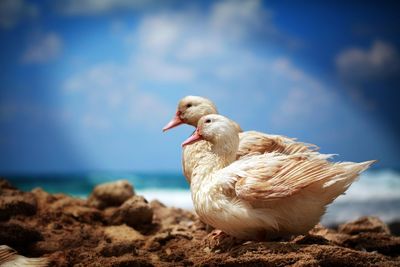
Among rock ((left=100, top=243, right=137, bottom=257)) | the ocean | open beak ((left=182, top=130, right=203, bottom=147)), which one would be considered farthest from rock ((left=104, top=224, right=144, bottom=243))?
the ocean

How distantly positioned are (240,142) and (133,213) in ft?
4.16

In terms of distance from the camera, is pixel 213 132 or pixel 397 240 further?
pixel 397 240

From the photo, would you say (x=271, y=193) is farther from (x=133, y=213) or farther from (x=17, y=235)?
(x=17, y=235)

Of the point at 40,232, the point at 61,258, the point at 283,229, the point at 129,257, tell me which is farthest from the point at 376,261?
the point at 40,232

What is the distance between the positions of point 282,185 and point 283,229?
1.27 ft

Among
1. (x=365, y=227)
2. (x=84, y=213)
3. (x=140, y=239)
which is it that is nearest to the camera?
(x=140, y=239)

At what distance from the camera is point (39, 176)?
1659cm

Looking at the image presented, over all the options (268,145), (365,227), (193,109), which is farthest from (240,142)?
(365,227)

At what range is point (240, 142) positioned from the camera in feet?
12.7

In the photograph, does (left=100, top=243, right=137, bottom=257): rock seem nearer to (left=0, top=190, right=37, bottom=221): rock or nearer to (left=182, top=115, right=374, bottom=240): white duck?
(left=182, top=115, right=374, bottom=240): white duck

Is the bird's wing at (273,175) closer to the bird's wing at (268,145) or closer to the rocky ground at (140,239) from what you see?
the rocky ground at (140,239)

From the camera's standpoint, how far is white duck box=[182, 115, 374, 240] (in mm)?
2939

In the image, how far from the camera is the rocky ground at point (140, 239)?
9.45ft

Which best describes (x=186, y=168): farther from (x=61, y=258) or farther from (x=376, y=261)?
(x=376, y=261)
